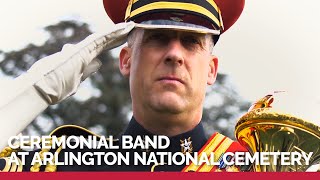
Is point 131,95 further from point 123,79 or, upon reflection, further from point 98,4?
point 98,4

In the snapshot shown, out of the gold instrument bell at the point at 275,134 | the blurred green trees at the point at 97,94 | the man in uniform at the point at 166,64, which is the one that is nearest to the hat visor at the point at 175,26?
the man in uniform at the point at 166,64

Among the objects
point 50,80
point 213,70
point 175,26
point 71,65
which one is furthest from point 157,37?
point 50,80

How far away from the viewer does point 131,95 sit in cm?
318

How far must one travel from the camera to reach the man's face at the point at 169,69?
10.2ft

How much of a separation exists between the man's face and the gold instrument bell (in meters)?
0.20

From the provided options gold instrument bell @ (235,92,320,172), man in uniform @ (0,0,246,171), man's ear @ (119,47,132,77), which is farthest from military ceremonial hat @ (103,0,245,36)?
gold instrument bell @ (235,92,320,172)

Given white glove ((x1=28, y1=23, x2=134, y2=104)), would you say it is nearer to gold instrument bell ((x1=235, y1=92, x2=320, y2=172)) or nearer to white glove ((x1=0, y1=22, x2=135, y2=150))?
white glove ((x1=0, y1=22, x2=135, y2=150))

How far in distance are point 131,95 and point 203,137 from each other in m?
0.30

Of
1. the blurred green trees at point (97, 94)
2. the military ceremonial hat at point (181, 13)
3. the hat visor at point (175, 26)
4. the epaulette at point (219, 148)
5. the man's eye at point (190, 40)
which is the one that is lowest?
the epaulette at point (219, 148)

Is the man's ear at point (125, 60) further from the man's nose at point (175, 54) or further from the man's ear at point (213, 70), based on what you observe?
the man's ear at point (213, 70)

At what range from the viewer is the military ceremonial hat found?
318 cm

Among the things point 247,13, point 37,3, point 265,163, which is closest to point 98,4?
point 37,3

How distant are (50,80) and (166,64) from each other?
0.48m

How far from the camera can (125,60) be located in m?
3.18
